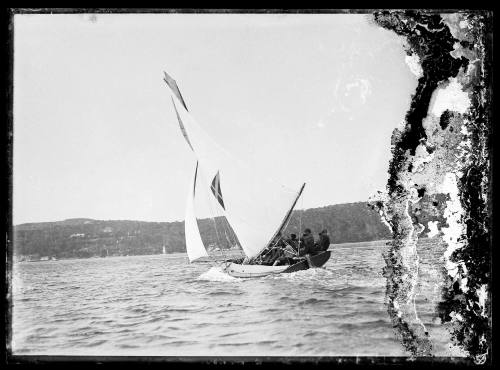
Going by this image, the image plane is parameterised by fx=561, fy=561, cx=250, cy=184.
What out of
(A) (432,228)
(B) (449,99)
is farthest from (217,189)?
(B) (449,99)

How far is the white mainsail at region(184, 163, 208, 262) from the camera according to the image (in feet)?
13.5

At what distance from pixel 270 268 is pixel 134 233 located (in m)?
1.07

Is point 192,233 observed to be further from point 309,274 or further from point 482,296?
point 482,296

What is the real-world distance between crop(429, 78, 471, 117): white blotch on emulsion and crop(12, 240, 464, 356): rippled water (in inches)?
39.3

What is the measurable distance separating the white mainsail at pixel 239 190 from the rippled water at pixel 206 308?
0.44m

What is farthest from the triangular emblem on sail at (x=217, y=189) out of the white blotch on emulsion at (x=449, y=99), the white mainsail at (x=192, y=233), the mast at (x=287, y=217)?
the white blotch on emulsion at (x=449, y=99)

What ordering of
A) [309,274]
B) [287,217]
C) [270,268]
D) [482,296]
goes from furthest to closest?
[270,268] → [287,217] → [309,274] → [482,296]

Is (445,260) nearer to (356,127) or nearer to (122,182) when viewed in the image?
(356,127)

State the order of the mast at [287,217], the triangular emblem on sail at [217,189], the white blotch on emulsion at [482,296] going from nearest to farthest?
1. the white blotch on emulsion at [482,296]
2. the mast at [287,217]
3. the triangular emblem on sail at [217,189]

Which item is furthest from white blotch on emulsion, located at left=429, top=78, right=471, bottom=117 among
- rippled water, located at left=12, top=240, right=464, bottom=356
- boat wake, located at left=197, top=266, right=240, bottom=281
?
boat wake, located at left=197, top=266, right=240, bottom=281

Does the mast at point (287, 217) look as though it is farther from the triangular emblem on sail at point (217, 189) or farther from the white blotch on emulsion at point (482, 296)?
the white blotch on emulsion at point (482, 296)

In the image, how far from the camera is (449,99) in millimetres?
4043

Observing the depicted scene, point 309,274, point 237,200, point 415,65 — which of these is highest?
point 415,65

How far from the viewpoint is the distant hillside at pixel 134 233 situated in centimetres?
407
